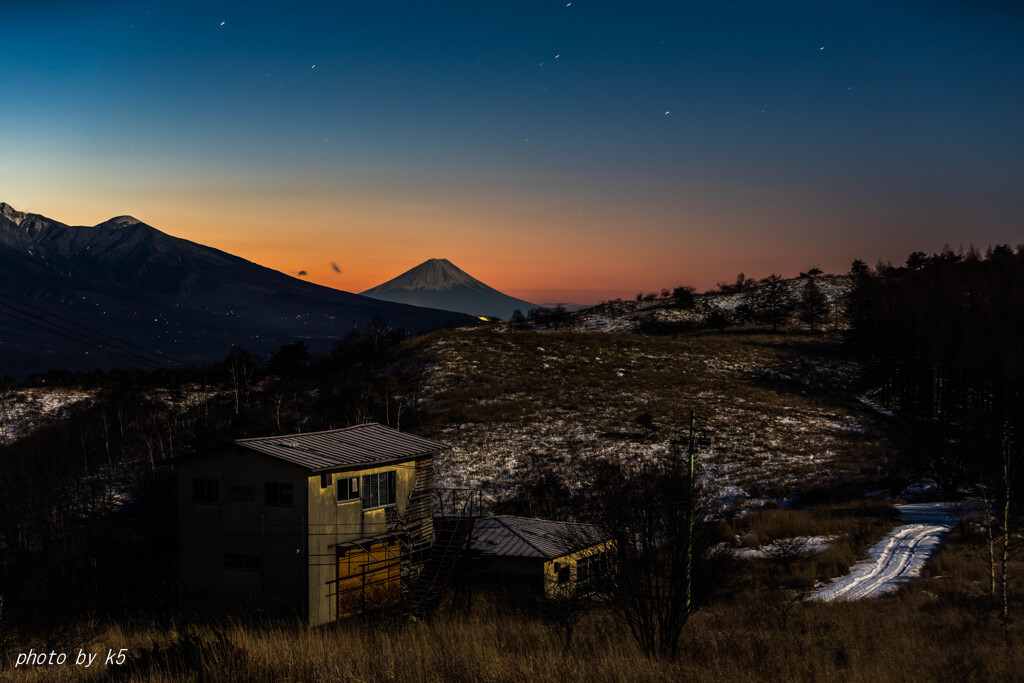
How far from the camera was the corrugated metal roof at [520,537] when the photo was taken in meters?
34.5

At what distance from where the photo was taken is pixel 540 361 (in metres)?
91.2

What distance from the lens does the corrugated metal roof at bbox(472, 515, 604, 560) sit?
34500 millimetres

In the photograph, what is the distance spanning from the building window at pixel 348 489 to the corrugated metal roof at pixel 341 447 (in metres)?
0.90

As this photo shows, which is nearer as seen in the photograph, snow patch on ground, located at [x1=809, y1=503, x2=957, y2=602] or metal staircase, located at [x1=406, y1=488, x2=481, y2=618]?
metal staircase, located at [x1=406, y1=488, x2=481, y2=618]


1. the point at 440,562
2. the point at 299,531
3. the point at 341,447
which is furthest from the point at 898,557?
the point at 299,531

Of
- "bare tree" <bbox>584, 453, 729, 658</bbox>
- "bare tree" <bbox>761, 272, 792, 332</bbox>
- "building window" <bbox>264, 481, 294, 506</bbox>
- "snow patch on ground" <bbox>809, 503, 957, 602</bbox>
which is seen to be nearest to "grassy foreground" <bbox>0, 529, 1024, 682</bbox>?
"bare tree" <bbox>584, 453, 729, 658</bbox>

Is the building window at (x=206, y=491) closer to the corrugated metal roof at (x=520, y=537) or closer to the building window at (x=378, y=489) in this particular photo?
the building window at (x=378, y=489)

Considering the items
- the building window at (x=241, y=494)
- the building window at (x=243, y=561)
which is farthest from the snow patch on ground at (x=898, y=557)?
the building window at (x=241, y=494)

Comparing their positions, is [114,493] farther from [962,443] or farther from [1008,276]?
[1008,276]

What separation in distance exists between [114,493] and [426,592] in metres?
38.3

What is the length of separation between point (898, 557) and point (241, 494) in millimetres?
30745

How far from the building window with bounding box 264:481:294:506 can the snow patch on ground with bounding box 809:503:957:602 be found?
21.9 m

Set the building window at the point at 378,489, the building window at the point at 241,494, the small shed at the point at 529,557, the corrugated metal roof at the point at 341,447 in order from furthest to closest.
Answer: the building window at the point at 378,489, the small shed at the point at 529,557, the building window at the point at 241,494, the corrugated metal roof at the point at 341,447

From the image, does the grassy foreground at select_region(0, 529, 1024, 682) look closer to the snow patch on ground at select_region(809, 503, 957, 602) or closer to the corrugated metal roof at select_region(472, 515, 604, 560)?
the snow patch on ground at select_region(809, 503, 957, 602)
